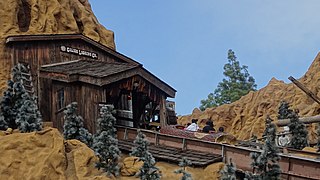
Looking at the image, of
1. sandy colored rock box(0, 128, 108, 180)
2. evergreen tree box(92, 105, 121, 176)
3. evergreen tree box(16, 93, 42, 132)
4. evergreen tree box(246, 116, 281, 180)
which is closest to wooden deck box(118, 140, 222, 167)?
evergreen tree box(92, 105, 121, 176)

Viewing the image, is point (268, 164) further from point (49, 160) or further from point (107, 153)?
point (49, 160)

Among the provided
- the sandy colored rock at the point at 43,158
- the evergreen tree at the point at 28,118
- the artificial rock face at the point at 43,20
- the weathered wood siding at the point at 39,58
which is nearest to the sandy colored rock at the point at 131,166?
the sandy colored rock at the point at 43,158

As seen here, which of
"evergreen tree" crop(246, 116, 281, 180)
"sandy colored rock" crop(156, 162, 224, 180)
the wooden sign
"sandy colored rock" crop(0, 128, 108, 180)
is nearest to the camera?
"evergreen tree" crop(246, 116, 281, 180)

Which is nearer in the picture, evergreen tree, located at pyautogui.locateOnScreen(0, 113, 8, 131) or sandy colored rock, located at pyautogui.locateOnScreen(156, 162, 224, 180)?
sandy colored rock, located at pyautogui.locateOnScreen(156, 162, 224, 180)

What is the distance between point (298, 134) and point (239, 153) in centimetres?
601

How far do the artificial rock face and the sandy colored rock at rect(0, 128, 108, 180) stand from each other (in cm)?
727

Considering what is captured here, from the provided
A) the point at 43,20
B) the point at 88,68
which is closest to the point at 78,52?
the point at 43,20

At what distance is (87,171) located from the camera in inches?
512

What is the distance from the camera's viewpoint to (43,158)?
1284 centimetres

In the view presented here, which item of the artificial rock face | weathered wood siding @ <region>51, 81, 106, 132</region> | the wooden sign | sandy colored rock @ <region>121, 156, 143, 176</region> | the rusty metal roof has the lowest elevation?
sandy colored rock @ <region>121, 156, 143, 176</region>

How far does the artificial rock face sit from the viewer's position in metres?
21.3

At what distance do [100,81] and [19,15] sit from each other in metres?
8.64

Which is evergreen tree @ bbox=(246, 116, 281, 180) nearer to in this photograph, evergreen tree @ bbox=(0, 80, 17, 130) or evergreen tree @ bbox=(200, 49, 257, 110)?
evergreen tree @ bbox=(0, 80, 17, 130)

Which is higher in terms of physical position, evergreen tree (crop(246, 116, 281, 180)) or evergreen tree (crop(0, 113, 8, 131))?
evergreen tree (crop(0, 113, 8, 131))
